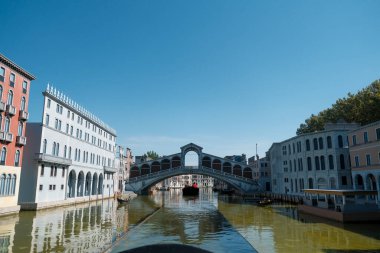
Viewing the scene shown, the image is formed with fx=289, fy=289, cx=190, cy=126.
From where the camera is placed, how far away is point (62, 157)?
40094 millimetres

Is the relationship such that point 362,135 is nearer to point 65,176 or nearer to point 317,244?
point 317,244

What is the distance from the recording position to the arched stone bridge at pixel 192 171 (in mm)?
69812

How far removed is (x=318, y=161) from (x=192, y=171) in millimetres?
31298

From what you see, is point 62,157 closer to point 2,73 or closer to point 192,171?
point 2,73

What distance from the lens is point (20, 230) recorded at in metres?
21.2

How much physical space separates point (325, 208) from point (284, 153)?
27282mm

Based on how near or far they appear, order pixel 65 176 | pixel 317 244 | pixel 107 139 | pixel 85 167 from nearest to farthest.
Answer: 1. pixel 317 244
2. pixel 65 176
3. pixel 85 167
4. pixel 107 139

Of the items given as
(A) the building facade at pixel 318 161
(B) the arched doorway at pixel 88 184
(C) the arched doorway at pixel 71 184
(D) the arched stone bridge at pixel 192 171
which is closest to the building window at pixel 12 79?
(C) the arched doorway at pixel 71 184

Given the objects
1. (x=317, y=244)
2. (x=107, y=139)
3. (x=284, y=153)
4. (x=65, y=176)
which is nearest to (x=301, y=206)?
(x=317, y=244)

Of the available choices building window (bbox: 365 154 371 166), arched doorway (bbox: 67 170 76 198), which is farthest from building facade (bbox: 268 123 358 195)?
arched doorway (bbox: 67 170 76 198)

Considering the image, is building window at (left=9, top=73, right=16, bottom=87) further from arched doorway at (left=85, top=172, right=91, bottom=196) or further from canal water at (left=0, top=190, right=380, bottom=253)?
arched doorway at (left=85, top=172, right=91, bottom=196)

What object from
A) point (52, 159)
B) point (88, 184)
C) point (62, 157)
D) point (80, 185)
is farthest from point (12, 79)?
point (88, 184)

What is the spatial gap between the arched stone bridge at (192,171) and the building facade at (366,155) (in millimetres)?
32963

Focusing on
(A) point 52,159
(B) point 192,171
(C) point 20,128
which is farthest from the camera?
(B) point 192,171
